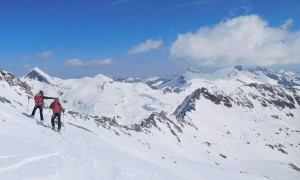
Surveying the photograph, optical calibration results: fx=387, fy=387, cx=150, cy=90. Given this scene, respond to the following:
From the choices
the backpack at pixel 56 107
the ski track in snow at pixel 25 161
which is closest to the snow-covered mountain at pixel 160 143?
the ski track in snow at pixel 25 161

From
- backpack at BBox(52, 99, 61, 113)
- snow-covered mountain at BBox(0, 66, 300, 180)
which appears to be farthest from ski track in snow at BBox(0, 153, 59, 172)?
backpack at BBox(52, 99, 61, 113)

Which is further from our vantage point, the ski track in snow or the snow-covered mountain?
the snow-covered mountain

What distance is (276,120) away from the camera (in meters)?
184

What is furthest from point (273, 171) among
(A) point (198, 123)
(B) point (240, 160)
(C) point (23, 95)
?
(C) point (23, 95)

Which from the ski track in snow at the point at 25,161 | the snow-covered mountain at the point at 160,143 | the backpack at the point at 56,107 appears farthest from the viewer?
the backpack at the point at 56,107

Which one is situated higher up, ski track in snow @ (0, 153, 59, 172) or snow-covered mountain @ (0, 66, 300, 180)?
snow-covered mountain @ (0, 66, 300, 180)

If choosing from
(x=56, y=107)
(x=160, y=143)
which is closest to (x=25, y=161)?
(x=56, y=107)

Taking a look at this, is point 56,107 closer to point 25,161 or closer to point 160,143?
point 25,161

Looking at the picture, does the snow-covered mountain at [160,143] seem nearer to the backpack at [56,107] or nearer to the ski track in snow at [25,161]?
the ski track in snow at [25,161]

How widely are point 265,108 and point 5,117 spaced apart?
18259 centimetres

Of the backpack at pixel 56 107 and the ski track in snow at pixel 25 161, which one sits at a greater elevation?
the backpack at pixel 56 107

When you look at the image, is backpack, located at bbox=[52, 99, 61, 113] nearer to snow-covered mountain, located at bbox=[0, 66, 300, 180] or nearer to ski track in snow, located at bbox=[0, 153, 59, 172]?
snow-covered mountain, located at bbox=[0, 66, 300, 180]

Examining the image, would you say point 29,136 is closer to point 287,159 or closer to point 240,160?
point 240,160

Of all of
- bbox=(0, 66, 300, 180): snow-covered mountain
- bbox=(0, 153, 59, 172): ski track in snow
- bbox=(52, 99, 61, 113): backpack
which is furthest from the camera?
bbox=(52, 99, 61, 113): backpack
